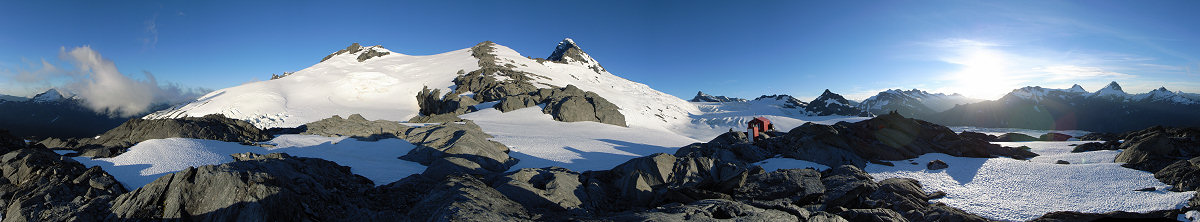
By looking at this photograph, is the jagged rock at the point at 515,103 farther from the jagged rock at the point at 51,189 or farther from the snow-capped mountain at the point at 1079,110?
the snow-capped mountain at the point at 1079,110

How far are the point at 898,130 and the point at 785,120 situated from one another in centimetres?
5369

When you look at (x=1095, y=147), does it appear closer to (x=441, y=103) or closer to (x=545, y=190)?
(x=545, y=190)

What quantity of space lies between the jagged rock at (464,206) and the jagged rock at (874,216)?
839 centimetres

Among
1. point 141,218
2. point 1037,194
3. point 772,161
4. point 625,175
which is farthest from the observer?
point 772,161

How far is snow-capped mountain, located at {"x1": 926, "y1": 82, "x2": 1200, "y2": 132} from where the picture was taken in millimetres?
141125

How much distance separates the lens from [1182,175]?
12.3m

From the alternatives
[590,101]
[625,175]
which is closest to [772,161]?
[625,175]

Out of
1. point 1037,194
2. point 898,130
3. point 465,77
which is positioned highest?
point 465,77

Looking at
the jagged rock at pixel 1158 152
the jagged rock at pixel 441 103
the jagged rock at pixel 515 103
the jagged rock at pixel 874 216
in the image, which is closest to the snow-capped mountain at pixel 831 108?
the jagged rock at pixel 515 103

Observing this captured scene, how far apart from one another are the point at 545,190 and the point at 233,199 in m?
8.21

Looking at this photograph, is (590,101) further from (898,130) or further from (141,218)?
(141,218)

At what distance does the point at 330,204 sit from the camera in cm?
1125

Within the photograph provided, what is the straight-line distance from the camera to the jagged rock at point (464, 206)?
8.60m

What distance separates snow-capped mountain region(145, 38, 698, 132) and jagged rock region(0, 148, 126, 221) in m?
43.8
